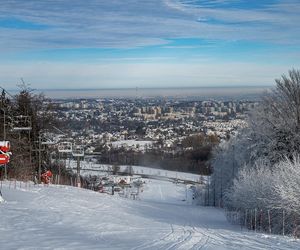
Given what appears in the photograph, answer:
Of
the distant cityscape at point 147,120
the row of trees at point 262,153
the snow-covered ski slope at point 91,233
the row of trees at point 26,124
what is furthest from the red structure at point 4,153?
the distant cityscape at point 147,120

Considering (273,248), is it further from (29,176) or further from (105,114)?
(105,114)

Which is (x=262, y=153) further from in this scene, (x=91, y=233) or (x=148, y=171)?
(x=148, y=171)

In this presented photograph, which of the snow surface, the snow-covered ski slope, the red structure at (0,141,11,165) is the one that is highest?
the red structure at (0,141,11,165)

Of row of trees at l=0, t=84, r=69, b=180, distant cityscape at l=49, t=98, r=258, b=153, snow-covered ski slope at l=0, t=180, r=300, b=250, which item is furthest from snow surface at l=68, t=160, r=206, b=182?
snow-covered ski slope at l=0, t=180, r=300, b=250

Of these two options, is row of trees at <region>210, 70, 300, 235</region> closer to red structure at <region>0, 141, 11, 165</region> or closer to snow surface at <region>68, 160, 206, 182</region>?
red structure at <region>0, 141, 11, 165</region>

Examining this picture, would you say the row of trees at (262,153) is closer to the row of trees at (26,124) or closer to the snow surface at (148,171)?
the row of trees at (26,124)

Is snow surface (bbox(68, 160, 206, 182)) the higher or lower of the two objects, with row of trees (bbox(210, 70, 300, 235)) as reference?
lower

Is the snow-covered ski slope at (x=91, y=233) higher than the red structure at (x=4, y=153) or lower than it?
lower

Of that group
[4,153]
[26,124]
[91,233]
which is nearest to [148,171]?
[26,124]
